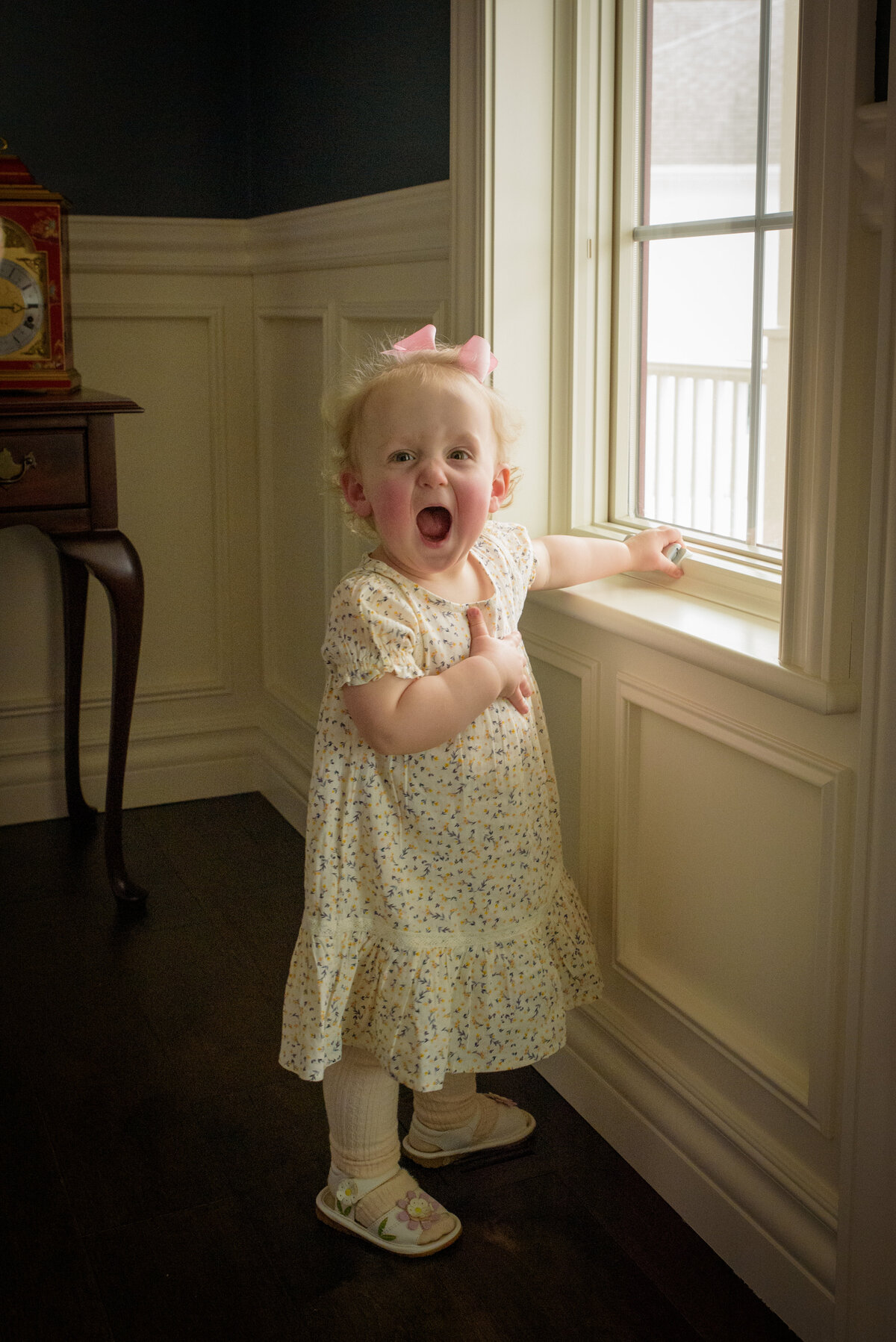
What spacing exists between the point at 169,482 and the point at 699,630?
183cm

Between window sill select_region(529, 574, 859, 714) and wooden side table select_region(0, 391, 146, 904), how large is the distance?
909 millimetres

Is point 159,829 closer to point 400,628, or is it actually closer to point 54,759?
point 54,759

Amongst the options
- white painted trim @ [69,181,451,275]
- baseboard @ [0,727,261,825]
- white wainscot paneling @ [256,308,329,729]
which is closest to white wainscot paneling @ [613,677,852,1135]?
white painted trim @ [69,181,451,275]

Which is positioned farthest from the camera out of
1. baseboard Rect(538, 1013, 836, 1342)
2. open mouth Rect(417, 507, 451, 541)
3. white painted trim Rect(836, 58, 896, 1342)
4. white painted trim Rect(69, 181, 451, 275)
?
white painted trim Rect(69, 181, 451, 275)

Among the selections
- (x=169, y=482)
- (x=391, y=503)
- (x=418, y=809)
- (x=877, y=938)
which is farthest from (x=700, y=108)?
(x=169, y=482)

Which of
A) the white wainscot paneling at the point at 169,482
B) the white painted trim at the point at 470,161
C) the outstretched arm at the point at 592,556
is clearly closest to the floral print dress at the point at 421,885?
the outstretched arm at the point at 592,556

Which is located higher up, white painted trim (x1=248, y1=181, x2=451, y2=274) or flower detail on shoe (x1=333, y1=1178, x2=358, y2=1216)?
white painted trim (x1=248, y1=181, x2=451, y2=274)

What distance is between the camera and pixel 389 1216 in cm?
159

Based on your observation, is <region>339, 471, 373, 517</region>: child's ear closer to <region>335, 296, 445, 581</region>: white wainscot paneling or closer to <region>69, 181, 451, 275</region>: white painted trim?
<region>335, 296, 445, 581</region>: white wainscot paneling

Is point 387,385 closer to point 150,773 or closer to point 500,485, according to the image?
point 500,485

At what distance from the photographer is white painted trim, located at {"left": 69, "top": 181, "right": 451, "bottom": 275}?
2.29 meters

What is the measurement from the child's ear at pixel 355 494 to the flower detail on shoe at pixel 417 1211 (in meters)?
0.85

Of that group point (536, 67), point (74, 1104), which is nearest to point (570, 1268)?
point (74, 1104)

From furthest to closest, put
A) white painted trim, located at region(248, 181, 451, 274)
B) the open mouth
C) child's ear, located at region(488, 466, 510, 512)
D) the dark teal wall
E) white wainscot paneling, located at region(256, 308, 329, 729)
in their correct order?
1. white wainscot paneling, located at region(256, 308, 329, 729)
2. the dark teal wall
3. white painted trim, located at region(248, 181, 451, 274)
4. child's ear, located at region(488, 466, 510, 512)
5. the open mouth
